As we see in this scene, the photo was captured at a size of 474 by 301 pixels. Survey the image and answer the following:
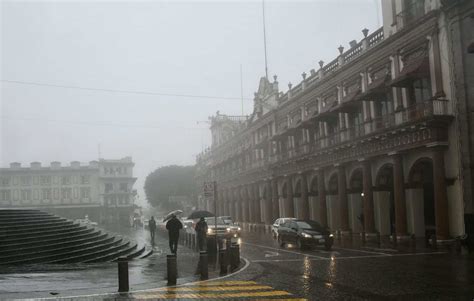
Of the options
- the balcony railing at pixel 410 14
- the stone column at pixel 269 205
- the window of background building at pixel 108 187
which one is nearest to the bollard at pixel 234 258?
the balcony railing at pixel 410 14

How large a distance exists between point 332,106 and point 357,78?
368 cm

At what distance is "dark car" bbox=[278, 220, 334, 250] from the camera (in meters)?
26.3

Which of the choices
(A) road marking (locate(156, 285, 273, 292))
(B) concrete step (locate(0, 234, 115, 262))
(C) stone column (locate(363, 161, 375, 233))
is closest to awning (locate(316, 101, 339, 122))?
(C) stone column (locate(363, 161, 375, 233))

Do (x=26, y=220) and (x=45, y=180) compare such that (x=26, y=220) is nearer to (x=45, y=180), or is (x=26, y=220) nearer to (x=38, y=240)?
(x=38, y=240)

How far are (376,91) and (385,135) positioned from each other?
9.23 ft

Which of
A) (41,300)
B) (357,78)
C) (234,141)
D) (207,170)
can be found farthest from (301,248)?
(207,170)

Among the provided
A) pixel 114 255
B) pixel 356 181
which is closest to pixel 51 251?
pixel 114 255

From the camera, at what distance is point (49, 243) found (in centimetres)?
2020

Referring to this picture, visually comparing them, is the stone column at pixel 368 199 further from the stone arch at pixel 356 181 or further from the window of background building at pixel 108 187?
the window of background building at pixel 108 187

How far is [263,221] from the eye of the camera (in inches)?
2325

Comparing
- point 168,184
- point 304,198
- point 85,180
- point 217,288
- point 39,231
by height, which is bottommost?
point 217,288

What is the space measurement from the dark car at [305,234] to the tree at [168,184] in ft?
246

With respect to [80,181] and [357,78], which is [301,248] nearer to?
[357,78]

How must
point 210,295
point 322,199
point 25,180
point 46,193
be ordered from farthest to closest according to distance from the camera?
point 46,193 < point 25,180 < point 322,199 < point 210,295
